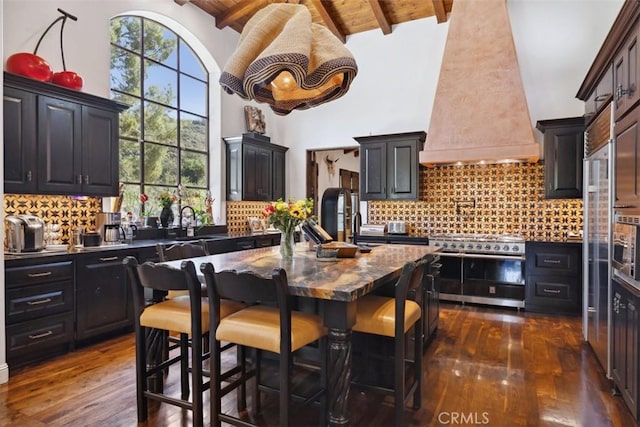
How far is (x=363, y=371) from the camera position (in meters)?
2.72

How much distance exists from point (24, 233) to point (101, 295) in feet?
2.74

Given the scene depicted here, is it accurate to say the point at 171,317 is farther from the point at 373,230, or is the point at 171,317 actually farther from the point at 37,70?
the point at 373,230

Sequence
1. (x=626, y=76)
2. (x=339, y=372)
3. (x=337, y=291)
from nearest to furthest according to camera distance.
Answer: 1. (x=337, y=291)
2. (x=339, y=372)
3. (x=626, y=76)

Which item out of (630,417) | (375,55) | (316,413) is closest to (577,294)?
(630,417)

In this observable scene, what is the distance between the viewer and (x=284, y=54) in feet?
6.73

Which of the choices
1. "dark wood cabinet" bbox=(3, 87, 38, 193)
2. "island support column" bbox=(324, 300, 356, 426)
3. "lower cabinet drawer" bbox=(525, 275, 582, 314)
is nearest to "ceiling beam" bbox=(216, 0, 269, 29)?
"dark wood cabinet" bbox=(3, 87, 38, 193)

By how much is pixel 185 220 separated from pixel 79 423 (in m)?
3.34

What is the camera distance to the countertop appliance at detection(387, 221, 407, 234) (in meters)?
5.97

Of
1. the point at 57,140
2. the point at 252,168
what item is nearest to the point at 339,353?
the point at 57,140

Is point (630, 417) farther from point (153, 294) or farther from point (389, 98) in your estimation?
point (389, 98)

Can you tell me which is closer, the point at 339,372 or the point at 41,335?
the point at 339,372

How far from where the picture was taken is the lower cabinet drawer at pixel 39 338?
298 centimetres

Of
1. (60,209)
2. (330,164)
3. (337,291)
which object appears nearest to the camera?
(337,291)

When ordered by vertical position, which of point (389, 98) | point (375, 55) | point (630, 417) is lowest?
point (630, 417)
